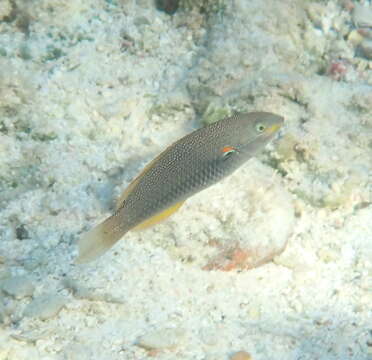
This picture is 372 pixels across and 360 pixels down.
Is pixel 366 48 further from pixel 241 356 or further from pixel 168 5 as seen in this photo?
pixel 241 356

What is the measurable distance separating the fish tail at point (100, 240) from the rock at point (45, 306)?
523 mm

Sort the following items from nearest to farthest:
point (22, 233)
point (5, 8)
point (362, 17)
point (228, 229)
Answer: point (228, 229) < point (22, 233) < point (5, 8) < point (362, 17)

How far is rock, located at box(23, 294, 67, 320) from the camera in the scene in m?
3.32

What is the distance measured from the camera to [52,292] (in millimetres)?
3557

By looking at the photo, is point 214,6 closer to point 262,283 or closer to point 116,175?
point 116,175

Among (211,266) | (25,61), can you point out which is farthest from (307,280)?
(25,61)

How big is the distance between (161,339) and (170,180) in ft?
4.02

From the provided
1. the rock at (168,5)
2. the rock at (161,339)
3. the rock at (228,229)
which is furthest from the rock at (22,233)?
the rock at (168,5)

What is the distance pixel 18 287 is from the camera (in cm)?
352

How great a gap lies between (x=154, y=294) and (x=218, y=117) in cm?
234

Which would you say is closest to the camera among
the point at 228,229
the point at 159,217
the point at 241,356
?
the point at 241,356

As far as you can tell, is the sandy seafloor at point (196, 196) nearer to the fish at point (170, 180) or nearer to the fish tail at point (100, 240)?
the fish tail at point (100, 240)

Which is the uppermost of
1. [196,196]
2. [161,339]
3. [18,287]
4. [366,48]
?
A: [366,48]

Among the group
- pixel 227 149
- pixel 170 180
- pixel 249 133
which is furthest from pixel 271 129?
pixel 170 180
